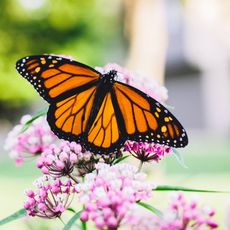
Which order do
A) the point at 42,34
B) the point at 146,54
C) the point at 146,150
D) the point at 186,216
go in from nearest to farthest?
the point at 186,216 < the point at 146,150 < the point at 146,54 < the point at 42,34

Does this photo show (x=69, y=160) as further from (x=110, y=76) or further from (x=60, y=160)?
(x=110, y=76)

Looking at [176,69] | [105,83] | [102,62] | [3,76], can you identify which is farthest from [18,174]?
[105,83]

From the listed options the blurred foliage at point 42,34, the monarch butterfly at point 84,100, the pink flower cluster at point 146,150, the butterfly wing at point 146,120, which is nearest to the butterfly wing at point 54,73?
the monarch butterfly at point 84,100

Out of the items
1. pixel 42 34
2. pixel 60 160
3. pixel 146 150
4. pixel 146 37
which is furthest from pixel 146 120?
pixel 42 34

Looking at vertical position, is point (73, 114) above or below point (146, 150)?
above

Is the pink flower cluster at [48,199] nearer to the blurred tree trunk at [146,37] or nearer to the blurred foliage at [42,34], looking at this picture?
the blurred tree trunk at [146,37]
